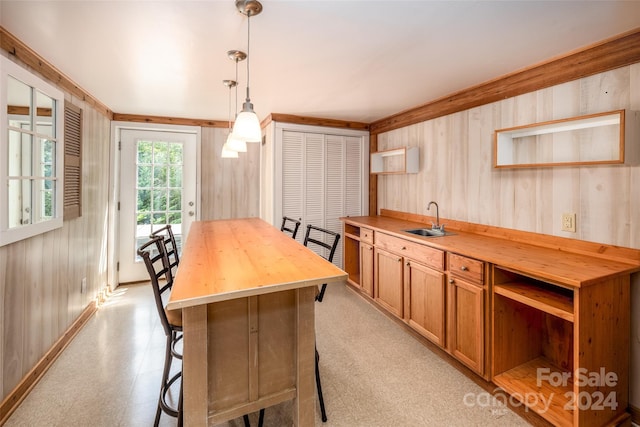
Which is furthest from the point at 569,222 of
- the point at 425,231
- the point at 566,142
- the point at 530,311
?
the point at 425,231

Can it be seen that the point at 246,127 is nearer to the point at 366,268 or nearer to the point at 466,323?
the point at 466,323

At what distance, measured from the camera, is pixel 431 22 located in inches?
67.0

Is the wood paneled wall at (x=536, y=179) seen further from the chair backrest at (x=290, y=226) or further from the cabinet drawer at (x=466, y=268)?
the chair backrest at (x=290, y=226)

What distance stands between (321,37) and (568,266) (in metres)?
1.97

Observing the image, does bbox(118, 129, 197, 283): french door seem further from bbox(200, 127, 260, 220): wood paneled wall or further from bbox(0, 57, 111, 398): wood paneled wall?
bbox(0, 57, 111, 398): wood paneled wall

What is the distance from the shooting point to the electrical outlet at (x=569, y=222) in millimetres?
2057

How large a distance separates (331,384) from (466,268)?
1236mm

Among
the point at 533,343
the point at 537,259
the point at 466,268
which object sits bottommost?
the point at 533,343

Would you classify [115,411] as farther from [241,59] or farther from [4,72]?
[241,59]

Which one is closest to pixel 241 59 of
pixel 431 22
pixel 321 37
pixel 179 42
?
pixel 179 42

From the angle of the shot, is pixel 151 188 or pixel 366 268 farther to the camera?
pixel 151 188

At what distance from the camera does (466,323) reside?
84.9 inches

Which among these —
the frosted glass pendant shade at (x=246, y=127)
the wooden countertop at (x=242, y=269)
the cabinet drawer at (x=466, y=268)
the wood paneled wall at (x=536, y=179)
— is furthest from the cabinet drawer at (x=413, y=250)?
the frosted glass pendant shade at (x=246, y=127)

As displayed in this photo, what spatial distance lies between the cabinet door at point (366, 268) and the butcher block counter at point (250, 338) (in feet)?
6.12
